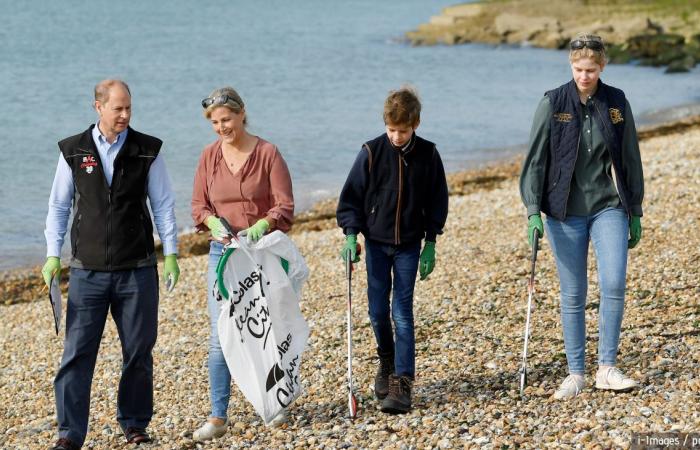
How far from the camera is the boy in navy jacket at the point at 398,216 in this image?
5984mm

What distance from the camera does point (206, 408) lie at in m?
7.16

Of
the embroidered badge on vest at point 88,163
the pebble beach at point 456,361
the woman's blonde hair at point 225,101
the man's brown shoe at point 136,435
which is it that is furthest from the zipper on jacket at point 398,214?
the man's brown shoe at point 136,435

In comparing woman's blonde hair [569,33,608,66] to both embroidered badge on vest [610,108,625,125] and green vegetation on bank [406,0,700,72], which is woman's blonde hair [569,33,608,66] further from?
green vegetation on bank [406,0,700,72]

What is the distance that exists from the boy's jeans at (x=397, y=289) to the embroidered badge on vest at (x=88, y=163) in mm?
1625

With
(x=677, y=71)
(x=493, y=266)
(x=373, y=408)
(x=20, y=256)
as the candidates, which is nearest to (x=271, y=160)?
(x=373, y=408)

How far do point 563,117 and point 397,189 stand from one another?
1022 mm

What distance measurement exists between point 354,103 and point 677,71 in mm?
14010

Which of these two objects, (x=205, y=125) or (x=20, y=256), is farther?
(x=205, y=125)

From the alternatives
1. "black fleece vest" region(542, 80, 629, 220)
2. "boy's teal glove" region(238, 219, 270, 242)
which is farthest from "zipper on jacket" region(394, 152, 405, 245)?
"black fleece vest" region(542, 80, 629, 220)

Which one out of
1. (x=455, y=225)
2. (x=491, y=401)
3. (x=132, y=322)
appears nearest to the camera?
(x=132, y=322)

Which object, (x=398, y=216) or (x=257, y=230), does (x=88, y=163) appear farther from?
(x=398, y=216)

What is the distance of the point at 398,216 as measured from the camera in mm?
5969

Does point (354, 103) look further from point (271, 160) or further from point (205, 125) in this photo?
point (271, 160)

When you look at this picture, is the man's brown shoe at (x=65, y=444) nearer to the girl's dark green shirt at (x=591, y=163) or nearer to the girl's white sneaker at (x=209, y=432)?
the girl's white sneaker at (x=209, y=432)
